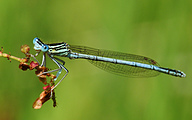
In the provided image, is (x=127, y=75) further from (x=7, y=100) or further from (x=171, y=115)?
(x=7, y=100)

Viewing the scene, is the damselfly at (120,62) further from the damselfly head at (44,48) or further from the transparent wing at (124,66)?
the damselfly head at (44,48)

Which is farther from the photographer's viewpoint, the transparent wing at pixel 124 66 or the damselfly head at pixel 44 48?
the transparent wing at pixel 124 66

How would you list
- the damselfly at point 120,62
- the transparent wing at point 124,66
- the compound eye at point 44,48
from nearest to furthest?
1. the compound eye at point 44,48
2. the damselfly at point 120,62
3. the transparent wing at point 124,66

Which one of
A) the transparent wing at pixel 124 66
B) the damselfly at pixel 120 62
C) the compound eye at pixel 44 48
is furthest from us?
the transparent wing at pixel 124 66

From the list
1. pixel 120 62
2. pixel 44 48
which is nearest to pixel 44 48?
pixel 44 48

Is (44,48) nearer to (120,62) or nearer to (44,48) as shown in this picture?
(44,48)

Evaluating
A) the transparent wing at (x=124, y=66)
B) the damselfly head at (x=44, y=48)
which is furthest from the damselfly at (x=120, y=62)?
the damselfly head at (x=44, y=48)

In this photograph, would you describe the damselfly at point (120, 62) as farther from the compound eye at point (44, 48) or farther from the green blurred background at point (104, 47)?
the compound eye at point (44, 48)

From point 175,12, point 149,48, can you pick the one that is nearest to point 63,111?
point 149,48

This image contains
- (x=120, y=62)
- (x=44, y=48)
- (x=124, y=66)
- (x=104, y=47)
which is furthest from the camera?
(x=104, y=47)

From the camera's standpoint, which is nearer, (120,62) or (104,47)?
(120,62)
